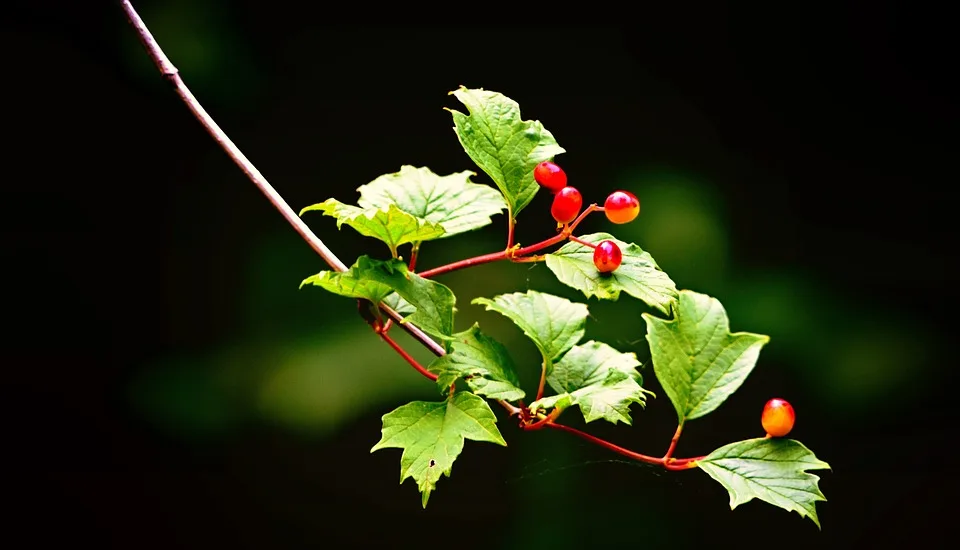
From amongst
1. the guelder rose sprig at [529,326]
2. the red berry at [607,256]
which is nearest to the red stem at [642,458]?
the guelder rose sprig at [529,326]

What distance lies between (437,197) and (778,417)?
0.27 meters

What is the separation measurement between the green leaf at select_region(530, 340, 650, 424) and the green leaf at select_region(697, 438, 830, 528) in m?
0.07

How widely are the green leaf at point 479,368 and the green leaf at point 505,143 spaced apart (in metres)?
0.09

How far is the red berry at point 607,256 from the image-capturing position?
501 millimetres

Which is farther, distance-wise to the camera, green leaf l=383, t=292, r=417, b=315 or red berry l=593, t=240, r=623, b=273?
green leaf l=383, t=292, r=417, b=315

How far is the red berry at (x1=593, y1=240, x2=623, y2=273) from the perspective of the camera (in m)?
0.50

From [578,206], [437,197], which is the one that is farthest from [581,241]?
[437,197]

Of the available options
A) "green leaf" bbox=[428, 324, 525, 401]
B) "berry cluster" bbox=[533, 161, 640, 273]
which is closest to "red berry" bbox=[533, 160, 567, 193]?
"berry cluster" bbox=[533, 161, 640, 273]

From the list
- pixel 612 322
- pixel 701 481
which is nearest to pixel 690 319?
pixel 612 322

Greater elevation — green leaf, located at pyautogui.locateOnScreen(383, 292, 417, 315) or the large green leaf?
the large green leaf

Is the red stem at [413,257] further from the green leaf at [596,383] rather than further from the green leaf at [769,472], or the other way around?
the green leaf at [769,472]

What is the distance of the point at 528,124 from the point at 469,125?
0.04 meters

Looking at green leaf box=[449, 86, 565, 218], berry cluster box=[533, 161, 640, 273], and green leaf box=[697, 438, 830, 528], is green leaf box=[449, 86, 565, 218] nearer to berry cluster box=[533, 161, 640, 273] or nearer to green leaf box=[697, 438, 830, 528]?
berry cluster box=[533, 161, 640, 273]

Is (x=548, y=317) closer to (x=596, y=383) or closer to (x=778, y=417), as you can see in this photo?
(x=596, y=383)
